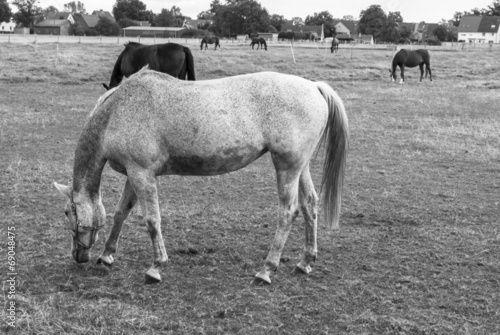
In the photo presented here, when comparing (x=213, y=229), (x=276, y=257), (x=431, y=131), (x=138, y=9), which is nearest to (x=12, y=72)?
(x=431, y=131)

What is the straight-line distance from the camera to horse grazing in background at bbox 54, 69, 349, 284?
14.4 feet

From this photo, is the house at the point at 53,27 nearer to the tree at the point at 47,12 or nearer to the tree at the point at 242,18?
the tree at the point at 47,12

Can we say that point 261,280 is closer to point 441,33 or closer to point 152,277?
point 152,277

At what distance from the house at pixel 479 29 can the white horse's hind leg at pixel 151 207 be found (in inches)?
4188

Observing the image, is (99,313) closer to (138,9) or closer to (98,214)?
(98,214)

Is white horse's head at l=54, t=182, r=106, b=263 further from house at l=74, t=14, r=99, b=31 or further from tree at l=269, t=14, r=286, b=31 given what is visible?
tree at l=269, t=14, r=286, b=31

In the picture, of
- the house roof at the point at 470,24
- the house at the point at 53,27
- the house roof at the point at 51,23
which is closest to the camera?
the house at the point at 53,27

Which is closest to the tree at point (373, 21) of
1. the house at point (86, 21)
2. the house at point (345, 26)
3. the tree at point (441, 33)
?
the tree at point (441, 33)

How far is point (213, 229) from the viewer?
5988 mm

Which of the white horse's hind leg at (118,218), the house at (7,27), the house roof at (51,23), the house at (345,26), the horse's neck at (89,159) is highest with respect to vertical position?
the house at (345,26)

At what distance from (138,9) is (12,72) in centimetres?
7975

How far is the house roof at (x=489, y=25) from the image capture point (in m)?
100

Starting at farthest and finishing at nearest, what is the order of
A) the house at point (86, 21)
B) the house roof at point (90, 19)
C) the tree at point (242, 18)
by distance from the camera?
the house roof at point (90, 19), the house at point (86, 21), the tree at point (242, 18)

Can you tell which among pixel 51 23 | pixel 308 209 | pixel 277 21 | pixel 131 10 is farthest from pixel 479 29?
pixel 308 209
